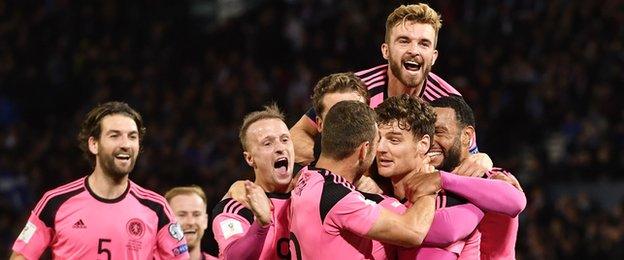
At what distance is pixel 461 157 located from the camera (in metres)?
5.31

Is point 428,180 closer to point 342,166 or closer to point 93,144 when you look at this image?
point 342,166

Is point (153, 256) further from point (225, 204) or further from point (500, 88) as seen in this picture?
point (500, 88)

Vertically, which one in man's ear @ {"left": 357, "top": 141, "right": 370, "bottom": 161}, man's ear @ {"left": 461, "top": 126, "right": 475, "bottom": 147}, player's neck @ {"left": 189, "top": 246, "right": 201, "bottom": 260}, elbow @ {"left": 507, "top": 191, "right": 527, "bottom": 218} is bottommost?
player's neck @ {"left": 189, "top": 246, "right": 201, "bottom": 260}

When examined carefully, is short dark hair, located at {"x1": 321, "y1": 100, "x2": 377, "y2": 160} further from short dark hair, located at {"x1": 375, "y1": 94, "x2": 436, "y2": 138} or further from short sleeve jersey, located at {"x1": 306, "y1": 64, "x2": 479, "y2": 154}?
short sleeve jersey, located at {"x1": 306, "y1": 64, "x2": 479, "y2": 154}

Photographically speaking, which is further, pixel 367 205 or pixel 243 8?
pixel 243 8

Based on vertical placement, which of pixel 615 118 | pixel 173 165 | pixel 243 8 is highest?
pixel 243 8

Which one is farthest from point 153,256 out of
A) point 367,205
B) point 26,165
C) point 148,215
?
point 26,165

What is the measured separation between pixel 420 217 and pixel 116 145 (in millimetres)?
→ 2347

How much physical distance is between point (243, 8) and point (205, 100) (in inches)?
163

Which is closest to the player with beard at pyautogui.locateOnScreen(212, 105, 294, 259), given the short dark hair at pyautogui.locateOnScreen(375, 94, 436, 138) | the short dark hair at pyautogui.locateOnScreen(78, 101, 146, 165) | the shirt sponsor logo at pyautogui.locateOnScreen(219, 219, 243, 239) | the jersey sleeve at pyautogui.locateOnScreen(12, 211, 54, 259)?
the shirt sponsor logo at pyautogui.locateOnScreen(219, 219, 243, 239)

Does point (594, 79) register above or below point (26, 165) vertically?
below

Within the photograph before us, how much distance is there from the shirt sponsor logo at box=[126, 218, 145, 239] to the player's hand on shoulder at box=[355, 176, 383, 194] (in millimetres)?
1697

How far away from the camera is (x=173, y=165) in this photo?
14086 millimetres

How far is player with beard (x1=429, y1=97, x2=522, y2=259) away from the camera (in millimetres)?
5203
